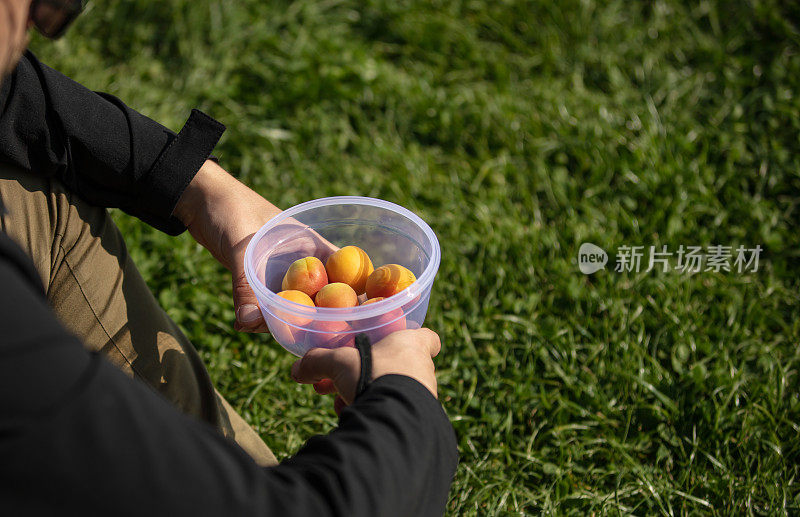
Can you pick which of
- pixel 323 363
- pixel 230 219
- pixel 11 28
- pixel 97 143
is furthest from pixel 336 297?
pixel 11 28

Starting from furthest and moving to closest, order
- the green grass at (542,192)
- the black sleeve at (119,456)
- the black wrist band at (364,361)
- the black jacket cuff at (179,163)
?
1. the green grass at (542,192)
2. the black jacket cuff at (179,163)
3. the black wrist band at (364,361)
4. the black sleeve at (119,456)

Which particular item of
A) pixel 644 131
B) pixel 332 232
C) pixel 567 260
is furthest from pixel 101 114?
pixel 644 131

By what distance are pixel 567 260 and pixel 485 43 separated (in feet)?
4.82

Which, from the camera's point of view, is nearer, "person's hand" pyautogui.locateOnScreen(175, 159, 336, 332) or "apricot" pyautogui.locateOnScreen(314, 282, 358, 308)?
"apricot" pyautogui.locateOnScreen(314, 282, 358, 308)

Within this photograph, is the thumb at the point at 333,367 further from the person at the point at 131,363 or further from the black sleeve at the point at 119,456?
the black sleeve at the point at 119,456

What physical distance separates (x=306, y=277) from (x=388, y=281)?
0.62ft

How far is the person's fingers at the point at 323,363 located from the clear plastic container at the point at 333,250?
76mm

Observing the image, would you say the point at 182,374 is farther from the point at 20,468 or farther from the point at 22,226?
the point at 20,468

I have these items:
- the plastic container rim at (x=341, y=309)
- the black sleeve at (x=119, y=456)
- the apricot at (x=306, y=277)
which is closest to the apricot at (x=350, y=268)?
the apricot at (x=306, y=277)

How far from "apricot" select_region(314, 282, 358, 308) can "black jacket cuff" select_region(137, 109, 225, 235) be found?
1.46 ft

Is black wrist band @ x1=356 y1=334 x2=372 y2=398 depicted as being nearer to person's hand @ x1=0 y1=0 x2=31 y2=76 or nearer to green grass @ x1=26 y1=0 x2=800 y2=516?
person's hand @ x1=0 y1=0 x2=31 y2=76

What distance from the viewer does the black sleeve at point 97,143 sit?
140 cm

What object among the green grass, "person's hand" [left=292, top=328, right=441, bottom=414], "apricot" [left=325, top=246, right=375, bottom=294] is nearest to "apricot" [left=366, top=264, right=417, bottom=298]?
"apricot" [left=325, top=246, right=375, bottom=294]

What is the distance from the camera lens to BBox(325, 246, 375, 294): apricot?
1.47m
